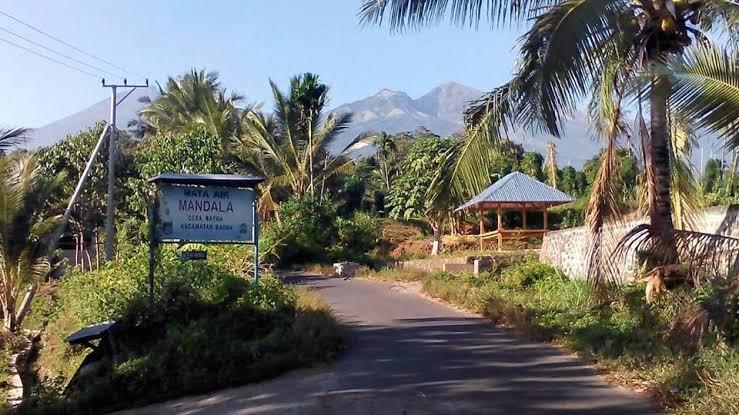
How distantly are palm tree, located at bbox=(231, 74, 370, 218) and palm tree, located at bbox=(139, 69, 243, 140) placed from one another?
3.54 ft

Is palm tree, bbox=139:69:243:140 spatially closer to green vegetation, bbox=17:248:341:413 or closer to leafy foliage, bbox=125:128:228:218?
leafy foliage, bbox=125:128:228:218

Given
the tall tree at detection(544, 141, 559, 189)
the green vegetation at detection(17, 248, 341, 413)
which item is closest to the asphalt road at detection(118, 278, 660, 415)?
the green vegetation at detection(17, 248, 341, 413)

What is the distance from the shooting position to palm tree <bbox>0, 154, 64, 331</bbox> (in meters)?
17.1

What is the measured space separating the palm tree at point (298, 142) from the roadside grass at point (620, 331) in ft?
49.5

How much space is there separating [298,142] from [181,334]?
23.1 m

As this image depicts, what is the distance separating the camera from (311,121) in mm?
32219

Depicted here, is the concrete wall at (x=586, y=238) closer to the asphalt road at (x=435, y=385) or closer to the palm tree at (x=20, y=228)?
the asphalt road at (x=435, y=385)

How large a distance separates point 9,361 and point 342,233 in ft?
57.2

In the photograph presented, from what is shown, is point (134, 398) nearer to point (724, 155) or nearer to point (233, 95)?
point (724, 155)

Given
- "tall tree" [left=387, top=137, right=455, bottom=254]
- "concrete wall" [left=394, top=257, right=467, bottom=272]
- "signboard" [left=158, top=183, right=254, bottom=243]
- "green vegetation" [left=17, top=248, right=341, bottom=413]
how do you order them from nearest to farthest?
"green vegetation" [left=17, top=248, right=341, bottom=413], "signboard" [left=158, top=183, right=254, bottom=243], "concrete wall" [left=394, top=257, right=467, bottom=272], "tall tree" [left=387, top=137, right=455, bottom=254]

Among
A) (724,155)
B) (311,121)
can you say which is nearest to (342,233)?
(311,121)

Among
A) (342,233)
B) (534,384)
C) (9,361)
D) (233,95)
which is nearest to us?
(534,384)

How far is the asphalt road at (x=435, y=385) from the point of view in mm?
7594

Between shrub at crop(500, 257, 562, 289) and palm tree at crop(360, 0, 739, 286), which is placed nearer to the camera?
palm tree at crop(360, 0, 739, 286)
